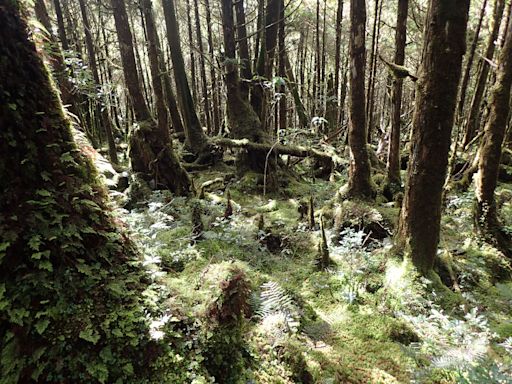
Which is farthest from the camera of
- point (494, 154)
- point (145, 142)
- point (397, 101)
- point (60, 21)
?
point (60, 21)

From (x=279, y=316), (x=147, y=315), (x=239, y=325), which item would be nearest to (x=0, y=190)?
(x=147, y=315)

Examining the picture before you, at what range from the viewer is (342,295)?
4.70m

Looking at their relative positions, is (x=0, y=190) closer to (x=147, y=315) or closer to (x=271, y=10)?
(x=147, y=315)

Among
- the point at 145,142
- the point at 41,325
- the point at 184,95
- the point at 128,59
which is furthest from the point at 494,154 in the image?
the point at 184,95

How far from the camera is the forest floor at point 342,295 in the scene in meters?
3.10

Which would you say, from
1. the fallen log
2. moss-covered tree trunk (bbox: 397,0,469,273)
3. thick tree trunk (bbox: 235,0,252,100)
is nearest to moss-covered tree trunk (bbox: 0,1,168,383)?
moss-covered tree trunk (bbox: 397,0,469,273)

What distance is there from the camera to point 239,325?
292 cm

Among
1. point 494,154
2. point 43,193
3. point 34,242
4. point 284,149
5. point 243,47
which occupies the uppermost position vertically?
point 243,47

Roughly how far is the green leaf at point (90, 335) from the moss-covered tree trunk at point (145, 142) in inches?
276

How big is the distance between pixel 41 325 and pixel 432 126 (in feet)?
15.2

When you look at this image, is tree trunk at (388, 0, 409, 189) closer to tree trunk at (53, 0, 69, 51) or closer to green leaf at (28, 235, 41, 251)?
green leaf at (28, 235, 41, 251)

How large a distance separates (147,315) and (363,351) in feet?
8.79

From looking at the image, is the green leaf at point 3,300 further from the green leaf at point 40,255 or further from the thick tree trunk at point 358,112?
the thick tree trunk at point 358,112

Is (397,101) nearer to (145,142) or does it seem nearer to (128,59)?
(145,142)
